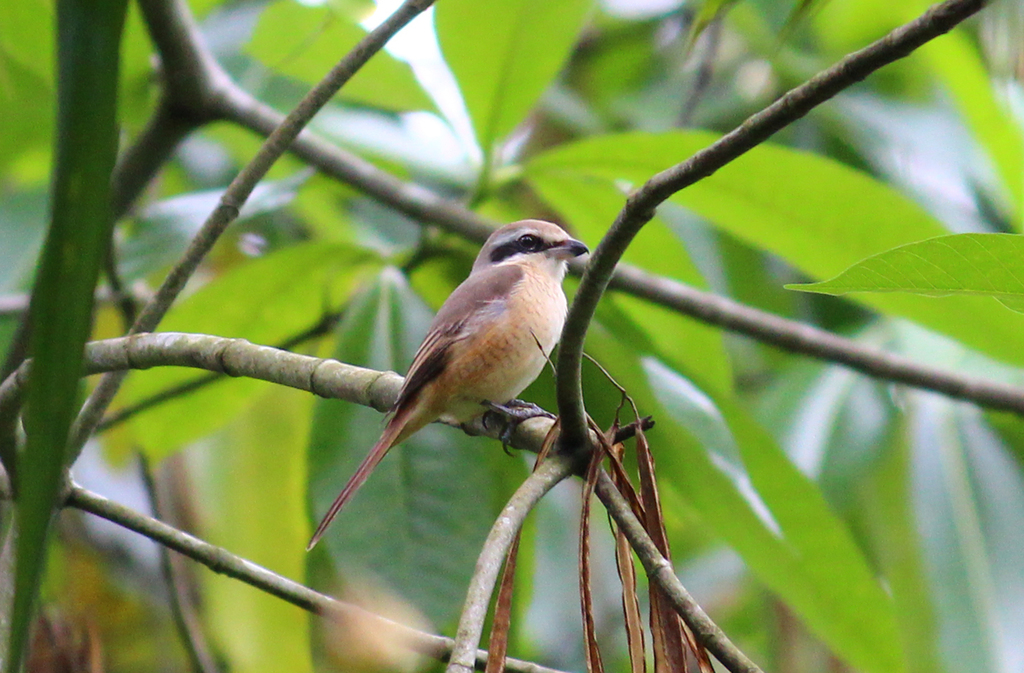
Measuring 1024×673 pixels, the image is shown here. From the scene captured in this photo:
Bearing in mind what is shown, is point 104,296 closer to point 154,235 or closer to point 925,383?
point 154,235

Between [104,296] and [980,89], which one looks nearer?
[980,89]

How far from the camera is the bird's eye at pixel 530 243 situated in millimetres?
3783

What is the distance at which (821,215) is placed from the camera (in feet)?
10.7

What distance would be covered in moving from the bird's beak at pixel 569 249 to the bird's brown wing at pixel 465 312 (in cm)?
30

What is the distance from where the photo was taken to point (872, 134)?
5.04 m

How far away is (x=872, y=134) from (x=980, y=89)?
136cm

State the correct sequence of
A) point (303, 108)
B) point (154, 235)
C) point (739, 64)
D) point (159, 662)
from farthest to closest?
point (739, 64), point (159, 662), point (154, 235), point (303, 108)

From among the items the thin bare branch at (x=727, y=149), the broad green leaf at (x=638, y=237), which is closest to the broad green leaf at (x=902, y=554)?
the broad green leaf at (x=638, y=237)

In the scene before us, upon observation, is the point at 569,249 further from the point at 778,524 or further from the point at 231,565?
the point at 231,565

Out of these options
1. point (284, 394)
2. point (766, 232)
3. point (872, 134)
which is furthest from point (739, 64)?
point (284, 394)

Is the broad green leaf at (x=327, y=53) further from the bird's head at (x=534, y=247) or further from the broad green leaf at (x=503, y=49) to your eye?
the bird's head at (x=534, y=247)

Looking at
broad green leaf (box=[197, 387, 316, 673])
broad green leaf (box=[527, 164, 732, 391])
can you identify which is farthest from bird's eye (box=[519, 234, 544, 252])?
broad green leaf (box=[197, 387, 316, 673])

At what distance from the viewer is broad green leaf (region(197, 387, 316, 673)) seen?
3.62m

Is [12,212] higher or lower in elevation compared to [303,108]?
lower
